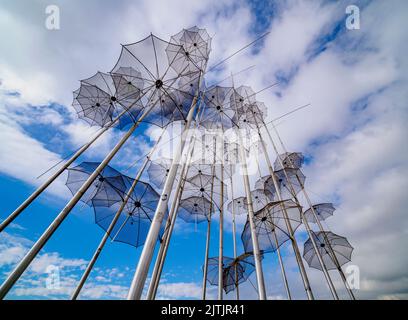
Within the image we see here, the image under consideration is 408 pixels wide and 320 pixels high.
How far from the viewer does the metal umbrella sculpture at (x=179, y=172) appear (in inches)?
296

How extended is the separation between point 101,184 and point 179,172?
461 cm

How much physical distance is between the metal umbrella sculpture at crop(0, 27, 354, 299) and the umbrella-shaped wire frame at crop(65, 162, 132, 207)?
0.17 feet

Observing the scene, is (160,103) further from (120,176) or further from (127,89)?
(120,176)

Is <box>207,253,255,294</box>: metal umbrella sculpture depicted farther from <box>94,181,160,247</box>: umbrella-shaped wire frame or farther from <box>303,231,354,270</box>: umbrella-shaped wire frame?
<box>94,181,160,247</box>: umbrella-shaped wire frame

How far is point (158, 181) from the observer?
15.9m

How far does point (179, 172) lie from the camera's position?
31.8ft

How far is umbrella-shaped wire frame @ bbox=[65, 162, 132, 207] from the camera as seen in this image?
963 centimetres

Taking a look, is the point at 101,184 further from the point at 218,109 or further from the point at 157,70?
the point at 218,109

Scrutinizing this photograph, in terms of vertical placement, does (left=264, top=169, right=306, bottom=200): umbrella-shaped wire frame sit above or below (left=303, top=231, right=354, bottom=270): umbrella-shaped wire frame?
above

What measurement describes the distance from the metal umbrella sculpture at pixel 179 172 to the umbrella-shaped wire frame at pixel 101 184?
5 centimetres

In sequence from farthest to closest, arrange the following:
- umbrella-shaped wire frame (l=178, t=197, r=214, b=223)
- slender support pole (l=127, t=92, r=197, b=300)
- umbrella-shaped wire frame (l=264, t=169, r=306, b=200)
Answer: umbrella-shaped wire frame (l=264, t=169, r=306, b=200) < umbrella-shaped wire frame (l=178, t=197, r=214, b=223) < slender support pole (l=127, t=92, r=197, b=300)

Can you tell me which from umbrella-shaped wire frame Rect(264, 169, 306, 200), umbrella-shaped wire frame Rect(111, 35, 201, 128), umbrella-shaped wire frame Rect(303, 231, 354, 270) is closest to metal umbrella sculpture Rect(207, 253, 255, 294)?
umbrella-shaped wire frame Rect(303, 231, 354, 270)
